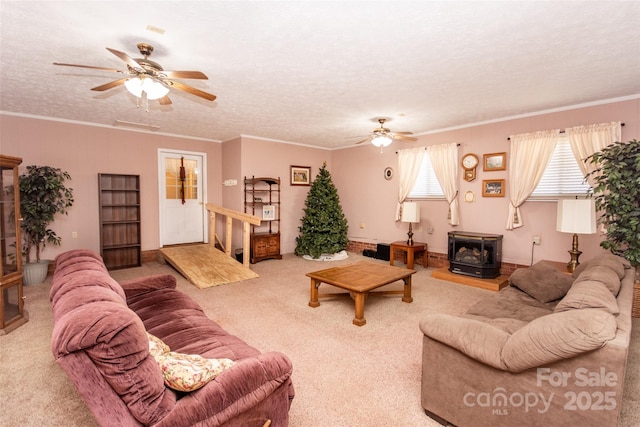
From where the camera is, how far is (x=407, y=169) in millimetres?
6328

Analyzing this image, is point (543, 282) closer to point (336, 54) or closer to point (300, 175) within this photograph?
point (336, 54)

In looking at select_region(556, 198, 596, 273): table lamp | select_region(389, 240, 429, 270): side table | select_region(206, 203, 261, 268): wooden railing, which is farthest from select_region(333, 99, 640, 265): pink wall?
select_region(206, 203, 261, 268): wooden railing

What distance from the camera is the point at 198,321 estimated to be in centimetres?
231

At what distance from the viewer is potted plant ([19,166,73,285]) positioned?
464cm

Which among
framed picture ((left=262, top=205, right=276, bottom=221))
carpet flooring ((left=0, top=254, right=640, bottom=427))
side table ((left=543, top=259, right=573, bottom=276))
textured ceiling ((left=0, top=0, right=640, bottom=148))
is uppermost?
textured ceiling ((left=0, top=0, right=640, bottom=148))

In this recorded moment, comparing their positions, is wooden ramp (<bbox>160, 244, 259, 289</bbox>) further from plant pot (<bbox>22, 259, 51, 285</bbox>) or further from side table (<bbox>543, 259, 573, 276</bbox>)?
side table (<bbox>543, 259, 573, 276</bbox>)

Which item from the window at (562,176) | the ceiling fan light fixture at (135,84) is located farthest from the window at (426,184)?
the ceiling fan light fixture at (135,84)

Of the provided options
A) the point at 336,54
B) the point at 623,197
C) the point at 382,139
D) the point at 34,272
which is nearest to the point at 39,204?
the point at 34,272

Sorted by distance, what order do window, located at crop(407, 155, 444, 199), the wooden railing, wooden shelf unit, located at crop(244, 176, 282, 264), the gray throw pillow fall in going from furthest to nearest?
1. wooden shelf unit, located at crop(244, 176, 282, 264)
2. window, located at crop(407, 155, 444, 199)
3. the wooden railing
4. the gray throw pillow

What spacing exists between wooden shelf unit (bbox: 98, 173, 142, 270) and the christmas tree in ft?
10.8

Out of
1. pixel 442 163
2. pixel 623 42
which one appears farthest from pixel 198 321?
pixel 442 163

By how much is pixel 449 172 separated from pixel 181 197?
18.0 feet

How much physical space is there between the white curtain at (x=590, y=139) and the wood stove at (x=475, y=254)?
4.85 ft

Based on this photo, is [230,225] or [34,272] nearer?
[34,272]
